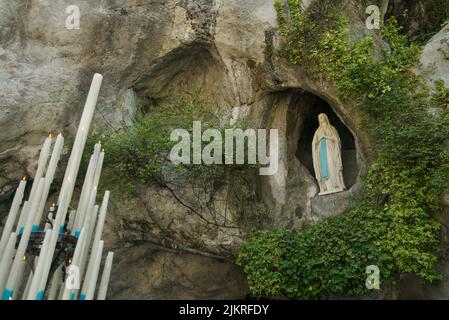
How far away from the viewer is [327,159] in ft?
31.8

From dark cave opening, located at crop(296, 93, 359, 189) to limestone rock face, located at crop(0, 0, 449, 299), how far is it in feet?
0.11

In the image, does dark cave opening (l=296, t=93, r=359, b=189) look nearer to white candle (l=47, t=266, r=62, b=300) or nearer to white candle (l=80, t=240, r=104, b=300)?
white candle (l=80, t=240, r=104, b=300)

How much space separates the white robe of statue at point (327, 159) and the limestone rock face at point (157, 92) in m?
0.28

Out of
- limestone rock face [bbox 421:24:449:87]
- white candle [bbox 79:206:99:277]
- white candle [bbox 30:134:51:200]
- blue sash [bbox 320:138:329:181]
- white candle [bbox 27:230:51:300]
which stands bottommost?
white candle [bbox 27:230:51:300]

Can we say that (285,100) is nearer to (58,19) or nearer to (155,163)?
(155,163)

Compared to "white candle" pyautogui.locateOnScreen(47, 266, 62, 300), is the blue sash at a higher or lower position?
higher

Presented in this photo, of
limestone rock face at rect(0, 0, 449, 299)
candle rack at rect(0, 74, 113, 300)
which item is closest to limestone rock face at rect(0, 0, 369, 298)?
limestone rock face at rect(0, 0, 449, 299)

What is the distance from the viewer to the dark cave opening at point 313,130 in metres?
10.8

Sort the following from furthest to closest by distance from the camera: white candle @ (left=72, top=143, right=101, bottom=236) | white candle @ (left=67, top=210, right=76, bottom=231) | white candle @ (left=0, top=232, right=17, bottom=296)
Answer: white candle @ (left=67, top=210, right=76, bottom=231)
white candle @ (left=72, top=143, right=101, bottom=236)
white candle @ (left=0, top=232, right=17, bottom=296)

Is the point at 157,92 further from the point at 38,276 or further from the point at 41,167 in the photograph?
the point at 38,276

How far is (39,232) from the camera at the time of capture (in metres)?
5.00

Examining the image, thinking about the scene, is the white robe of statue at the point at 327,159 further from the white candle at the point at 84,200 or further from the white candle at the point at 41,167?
the white candle at the point at 41,167

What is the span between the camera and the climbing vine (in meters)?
7.66

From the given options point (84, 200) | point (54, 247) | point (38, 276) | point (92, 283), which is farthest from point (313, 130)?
point (38, 276)
